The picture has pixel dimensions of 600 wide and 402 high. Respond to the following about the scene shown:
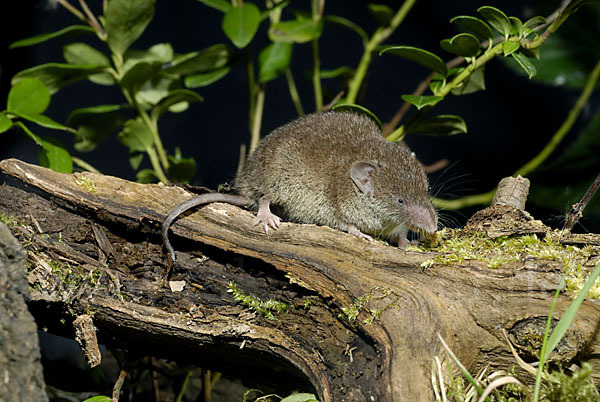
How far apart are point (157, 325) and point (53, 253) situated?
46 cm

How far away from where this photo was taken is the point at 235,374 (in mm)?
2359

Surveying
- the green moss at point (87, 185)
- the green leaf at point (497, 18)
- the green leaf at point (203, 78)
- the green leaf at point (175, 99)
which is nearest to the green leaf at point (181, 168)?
the green leaf at point (175, 99)

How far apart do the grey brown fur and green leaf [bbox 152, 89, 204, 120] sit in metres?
0.57

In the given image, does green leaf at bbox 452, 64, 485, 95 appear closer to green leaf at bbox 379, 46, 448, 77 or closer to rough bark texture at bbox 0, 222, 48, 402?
green leaf at bbox 379, 46, 448, 77

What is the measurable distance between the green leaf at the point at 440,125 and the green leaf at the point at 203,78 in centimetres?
106

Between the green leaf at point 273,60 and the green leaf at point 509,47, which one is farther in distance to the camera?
the green leaf at point 273,60

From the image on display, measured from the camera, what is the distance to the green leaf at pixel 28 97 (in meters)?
2.59

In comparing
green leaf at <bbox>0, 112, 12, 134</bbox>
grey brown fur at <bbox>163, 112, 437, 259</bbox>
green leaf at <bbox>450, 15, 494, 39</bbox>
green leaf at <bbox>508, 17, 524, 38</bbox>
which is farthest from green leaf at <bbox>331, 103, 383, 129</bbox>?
green leaf at <bbox>0, 112, 12, 134</bbox>

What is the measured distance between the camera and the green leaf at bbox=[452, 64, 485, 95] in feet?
8.57

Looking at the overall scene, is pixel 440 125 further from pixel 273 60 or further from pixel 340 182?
pixel 273 60

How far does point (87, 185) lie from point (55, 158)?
25.6 inches

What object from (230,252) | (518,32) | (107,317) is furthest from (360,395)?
(518,32)

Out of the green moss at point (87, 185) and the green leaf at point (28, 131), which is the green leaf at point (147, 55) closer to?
the green leaf at point (28, 131)

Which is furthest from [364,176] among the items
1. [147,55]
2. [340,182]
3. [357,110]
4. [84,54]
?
[84,54]
